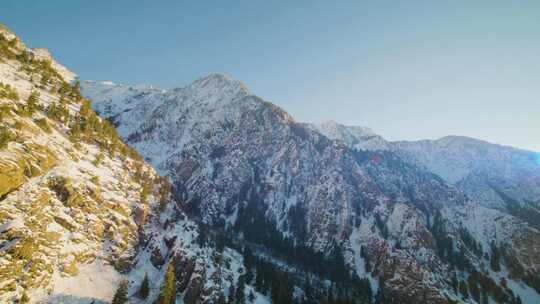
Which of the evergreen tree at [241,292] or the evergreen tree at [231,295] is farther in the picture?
the evergreen tree at [241,292]

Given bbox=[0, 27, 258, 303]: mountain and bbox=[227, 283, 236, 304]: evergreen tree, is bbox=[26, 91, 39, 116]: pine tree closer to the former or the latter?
bbox=[0, 27, 258, 303]: mountain

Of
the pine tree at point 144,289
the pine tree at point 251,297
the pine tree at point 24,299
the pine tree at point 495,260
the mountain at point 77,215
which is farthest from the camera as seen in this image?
the pine tree at point 495,260

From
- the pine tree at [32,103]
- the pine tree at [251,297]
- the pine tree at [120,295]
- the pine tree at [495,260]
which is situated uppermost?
the pine tree at [32,103]

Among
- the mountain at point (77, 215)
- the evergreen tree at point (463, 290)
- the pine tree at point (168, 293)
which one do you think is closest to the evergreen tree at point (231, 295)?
the mountain at point (77, 215)

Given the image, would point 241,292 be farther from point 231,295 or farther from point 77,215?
point 77,215

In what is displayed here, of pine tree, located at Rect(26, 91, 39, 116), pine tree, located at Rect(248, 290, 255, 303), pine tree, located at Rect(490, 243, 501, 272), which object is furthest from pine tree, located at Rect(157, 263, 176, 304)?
pine tree, located at Rect(490, 243, 501, 272)

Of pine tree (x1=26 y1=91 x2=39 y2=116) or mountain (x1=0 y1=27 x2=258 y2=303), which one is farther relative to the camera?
pine tree (x1=26 y1=91 x2=39 y2=116)

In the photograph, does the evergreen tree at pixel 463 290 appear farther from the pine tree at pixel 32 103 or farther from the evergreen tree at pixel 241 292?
the pine tree at pixel 32 103

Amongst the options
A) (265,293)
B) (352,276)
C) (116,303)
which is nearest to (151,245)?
(116,303)

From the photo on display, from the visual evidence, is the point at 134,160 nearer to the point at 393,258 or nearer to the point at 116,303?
the point at 116,303
